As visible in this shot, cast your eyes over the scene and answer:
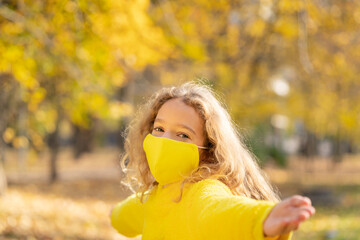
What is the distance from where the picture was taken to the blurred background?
552 cm

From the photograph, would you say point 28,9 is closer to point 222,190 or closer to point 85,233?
point 85,233

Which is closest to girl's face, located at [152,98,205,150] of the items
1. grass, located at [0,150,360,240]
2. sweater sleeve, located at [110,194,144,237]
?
sweater sleeve, located at [110,194,144,237]

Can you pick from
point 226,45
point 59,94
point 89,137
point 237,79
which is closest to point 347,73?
point 237,79

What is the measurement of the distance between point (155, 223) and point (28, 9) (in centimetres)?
390

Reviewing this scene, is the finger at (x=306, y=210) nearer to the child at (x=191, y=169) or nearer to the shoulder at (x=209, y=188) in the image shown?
the child at (x=191, y=169)

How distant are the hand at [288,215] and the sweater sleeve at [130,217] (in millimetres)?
1173

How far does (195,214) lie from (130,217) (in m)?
Result: 0.75

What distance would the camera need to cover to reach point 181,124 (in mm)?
2109

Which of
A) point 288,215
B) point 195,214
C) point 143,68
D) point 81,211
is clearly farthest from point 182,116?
point 143,68

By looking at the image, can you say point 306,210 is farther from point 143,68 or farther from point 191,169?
point 143,68

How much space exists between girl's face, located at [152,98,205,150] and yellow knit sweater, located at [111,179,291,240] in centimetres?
24

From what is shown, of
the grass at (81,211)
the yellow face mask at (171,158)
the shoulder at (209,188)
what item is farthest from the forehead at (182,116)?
the grass at (81,211)

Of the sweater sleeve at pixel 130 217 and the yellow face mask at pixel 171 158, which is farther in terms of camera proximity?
the sweater sleeve at pixel 130 217

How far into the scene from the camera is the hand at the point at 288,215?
52.4 inches
